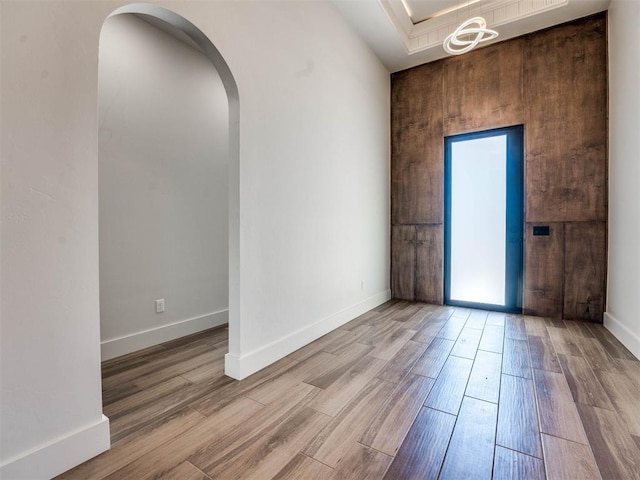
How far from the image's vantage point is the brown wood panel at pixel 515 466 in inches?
46.8

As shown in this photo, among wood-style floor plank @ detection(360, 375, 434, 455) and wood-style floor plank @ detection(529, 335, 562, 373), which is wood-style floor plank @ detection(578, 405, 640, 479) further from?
Result: wood-style floor plank @ detection(360, 375, 434, 455)

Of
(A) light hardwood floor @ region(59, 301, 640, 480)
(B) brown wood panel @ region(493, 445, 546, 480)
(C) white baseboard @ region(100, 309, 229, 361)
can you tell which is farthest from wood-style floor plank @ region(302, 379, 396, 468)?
(C) white baseboard @ region(100, 309, 229, 361)

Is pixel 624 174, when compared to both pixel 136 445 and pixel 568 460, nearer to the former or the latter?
pixel 568 460

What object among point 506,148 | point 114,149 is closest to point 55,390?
point 114,149

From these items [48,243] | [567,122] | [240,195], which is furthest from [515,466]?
[567,122]

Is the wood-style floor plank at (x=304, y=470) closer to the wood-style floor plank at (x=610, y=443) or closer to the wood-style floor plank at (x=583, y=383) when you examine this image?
the wood-style floor plank at (x=610, y=443)

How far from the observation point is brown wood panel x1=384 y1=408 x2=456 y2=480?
4.00 ft

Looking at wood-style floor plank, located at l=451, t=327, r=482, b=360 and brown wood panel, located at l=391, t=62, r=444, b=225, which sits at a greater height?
brown wood panel, located at l=391, t=62, r=444, b=225

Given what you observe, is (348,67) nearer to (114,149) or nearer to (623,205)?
(114,149)

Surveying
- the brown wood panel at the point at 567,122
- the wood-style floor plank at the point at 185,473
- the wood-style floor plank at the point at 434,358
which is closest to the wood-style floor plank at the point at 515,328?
the wood-style floor plank at the point at 434,358

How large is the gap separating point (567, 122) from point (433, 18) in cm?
201

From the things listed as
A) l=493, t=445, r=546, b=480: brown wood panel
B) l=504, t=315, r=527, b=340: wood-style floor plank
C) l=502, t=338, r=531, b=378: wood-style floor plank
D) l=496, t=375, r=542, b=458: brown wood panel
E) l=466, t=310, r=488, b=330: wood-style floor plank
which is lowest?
l=493, t=445, r=546, b=480: brown wood panel

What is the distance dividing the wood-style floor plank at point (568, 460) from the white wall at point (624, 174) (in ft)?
5.37

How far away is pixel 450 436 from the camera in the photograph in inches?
56.6
